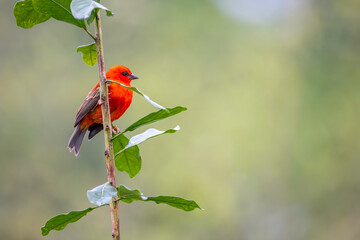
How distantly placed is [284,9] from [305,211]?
5276mm

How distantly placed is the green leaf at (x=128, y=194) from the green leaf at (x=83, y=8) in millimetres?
435

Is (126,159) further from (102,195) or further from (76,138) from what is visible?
(76,138)

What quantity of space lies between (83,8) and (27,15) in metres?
0.36

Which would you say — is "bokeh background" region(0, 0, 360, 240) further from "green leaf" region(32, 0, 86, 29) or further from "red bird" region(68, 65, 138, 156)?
"green leaf" region(32, 0, 86, 29)

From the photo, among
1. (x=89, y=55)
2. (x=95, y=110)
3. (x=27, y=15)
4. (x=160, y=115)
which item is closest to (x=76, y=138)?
(x=95, y=110)

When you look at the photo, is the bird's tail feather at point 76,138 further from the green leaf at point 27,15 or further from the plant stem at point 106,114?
the plant stem at point 106,114

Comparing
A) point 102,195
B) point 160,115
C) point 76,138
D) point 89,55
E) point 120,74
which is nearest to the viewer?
point 102,195

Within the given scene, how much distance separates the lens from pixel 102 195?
1.18 meters

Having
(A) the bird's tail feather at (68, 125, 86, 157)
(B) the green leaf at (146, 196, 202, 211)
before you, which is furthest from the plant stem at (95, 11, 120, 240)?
(A) the bird's tail feather at (68, 125, 86, 157)

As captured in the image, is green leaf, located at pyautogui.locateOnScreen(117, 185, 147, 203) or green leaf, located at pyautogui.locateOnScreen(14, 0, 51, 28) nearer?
green leaf, located at pyautogui.locateOnScreen(117, 185, 147, 203)

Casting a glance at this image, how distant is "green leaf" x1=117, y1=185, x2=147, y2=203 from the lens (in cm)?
126

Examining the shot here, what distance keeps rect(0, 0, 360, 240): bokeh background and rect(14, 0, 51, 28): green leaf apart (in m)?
9.05

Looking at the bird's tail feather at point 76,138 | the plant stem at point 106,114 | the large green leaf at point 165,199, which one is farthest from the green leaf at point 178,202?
the bird's tail feather at point 76,138

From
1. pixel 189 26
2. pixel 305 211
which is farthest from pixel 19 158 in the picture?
pixel 305 211
